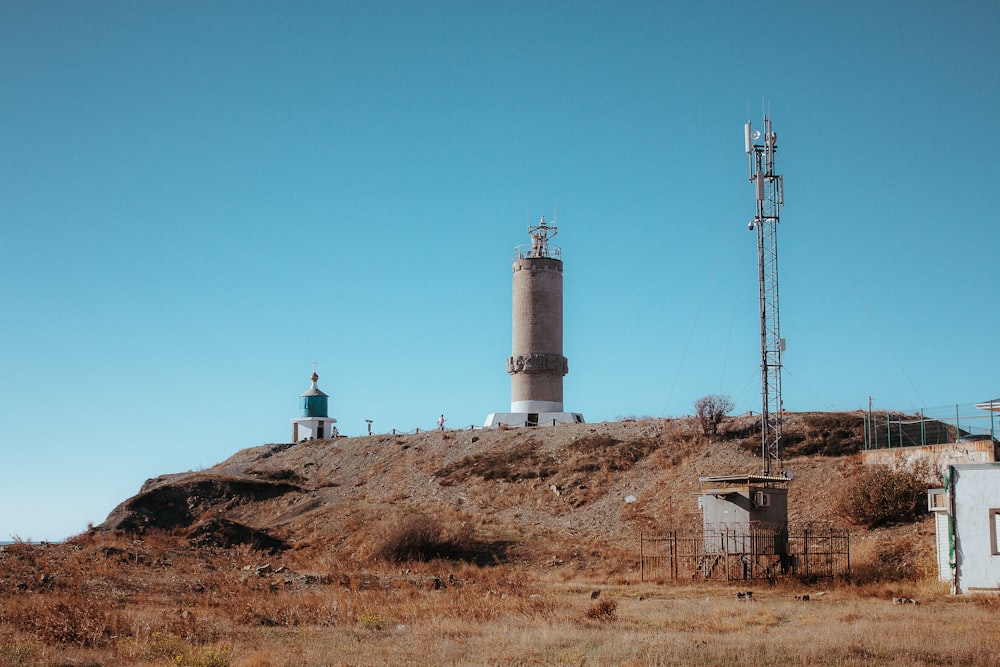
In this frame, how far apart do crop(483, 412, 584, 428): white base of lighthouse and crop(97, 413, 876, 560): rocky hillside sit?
202 centimetres

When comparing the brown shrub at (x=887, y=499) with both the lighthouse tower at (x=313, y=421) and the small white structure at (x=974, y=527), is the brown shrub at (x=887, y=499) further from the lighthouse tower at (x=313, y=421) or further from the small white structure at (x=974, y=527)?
the lighthouse tower at (x=313, y=421)

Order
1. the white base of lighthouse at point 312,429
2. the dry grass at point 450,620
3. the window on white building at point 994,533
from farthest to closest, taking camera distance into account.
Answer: the white base of lighthouse at point 312,429
the window on white building at point 994,533
the dry grass at point 450,620

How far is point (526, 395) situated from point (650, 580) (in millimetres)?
31307

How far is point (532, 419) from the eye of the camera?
195 feet

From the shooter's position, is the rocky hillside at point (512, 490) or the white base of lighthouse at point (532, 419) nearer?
the rocky hillside at point (512, 490)

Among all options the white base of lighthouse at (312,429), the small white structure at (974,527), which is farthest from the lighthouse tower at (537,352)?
the small white structure at (974,527)

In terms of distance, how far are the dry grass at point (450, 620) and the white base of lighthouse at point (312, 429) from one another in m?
39.8

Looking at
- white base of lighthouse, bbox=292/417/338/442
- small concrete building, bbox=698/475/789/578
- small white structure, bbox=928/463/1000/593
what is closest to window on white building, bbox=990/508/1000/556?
small white structure, bbox=928/463/1000/593

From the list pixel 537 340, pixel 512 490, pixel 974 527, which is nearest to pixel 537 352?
pixel 537 340

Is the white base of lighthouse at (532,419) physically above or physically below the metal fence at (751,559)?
above

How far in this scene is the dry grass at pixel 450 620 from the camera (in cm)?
1464

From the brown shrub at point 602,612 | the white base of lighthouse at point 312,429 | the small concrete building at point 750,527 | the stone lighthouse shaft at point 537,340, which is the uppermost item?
the stone lighthouse shaft at point 537,340

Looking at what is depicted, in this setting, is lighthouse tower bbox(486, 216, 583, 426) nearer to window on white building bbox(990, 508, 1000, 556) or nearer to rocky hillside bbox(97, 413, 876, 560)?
rocky hillside bbox(97, 413, 876, 560)

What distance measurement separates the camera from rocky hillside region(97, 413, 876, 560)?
124 ft
